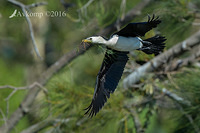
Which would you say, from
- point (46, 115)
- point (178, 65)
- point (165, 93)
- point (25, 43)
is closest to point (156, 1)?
point (178, 65)

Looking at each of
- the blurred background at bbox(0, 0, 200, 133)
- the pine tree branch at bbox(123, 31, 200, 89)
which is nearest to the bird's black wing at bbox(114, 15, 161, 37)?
the blurred background at bbox(0, 0, 200, 133)

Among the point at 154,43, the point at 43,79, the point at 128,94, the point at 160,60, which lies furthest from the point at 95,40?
the point at 43,79

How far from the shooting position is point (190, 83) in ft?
5.90

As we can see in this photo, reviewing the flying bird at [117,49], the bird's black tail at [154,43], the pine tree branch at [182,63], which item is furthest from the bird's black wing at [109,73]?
the pine tree branch at [182,63]

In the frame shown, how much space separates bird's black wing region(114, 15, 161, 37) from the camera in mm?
1316

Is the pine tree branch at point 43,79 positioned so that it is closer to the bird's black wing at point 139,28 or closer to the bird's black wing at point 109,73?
the bird's black wing at point 109,73

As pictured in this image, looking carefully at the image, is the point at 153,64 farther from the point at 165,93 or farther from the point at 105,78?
the point at 105,78

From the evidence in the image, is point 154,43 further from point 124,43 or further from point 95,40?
point 95,40

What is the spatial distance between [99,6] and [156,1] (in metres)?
0.37

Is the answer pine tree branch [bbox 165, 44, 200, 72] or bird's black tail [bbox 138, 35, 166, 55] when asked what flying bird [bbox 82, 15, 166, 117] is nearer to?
bird's black tail [bbox 138, 35, 166, 55]

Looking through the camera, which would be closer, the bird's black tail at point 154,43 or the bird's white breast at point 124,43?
the bird's white breast at point 124,43

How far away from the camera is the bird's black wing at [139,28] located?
1.32 metres

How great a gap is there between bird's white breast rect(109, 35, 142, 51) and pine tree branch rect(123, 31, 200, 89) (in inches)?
22.1

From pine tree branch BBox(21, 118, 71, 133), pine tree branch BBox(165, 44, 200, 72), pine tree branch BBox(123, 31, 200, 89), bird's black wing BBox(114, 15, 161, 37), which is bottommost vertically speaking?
pine tree branch BBox(21, 118, 71, 133)
